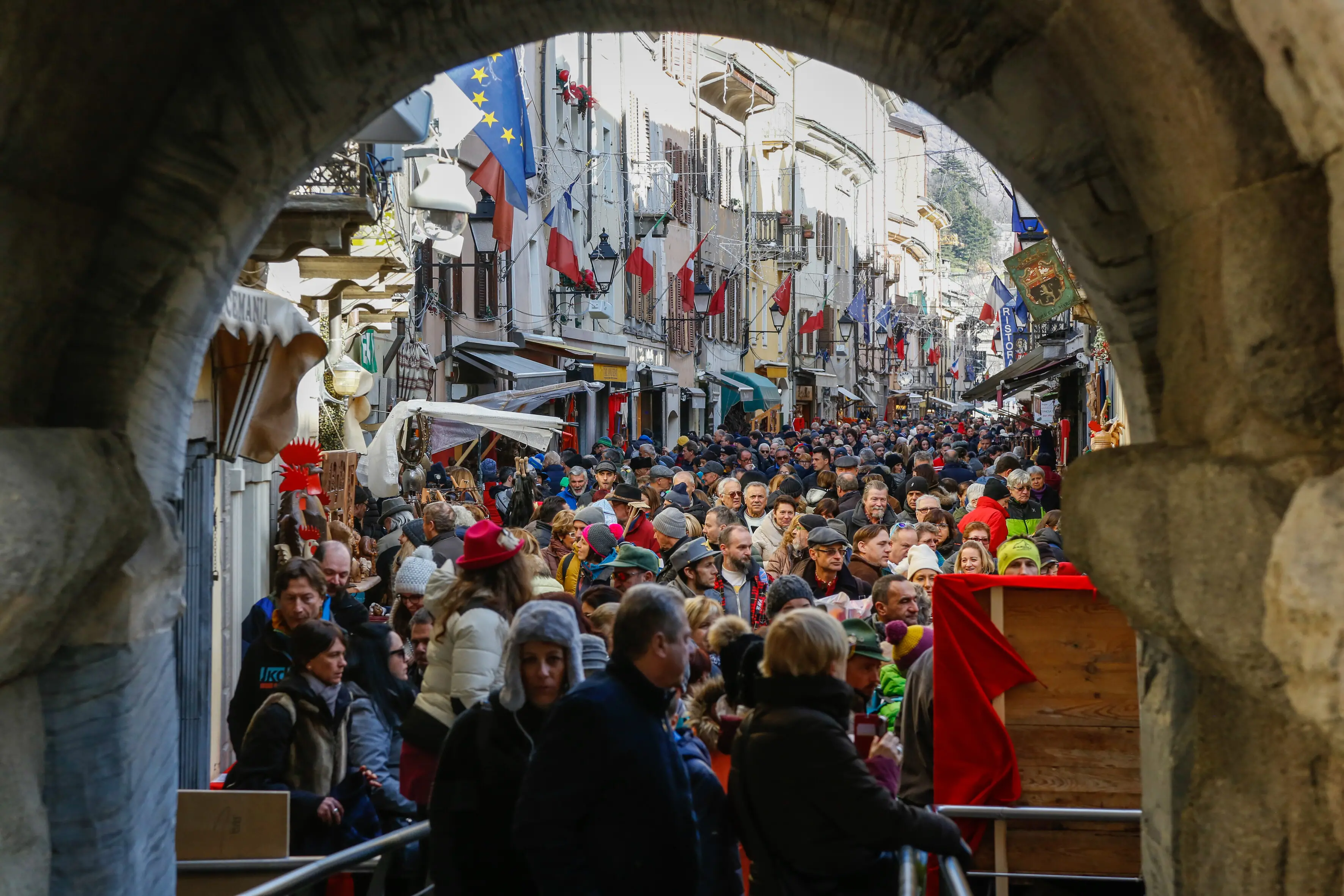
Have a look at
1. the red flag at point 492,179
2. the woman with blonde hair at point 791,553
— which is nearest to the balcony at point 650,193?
the red flag at point 492,179

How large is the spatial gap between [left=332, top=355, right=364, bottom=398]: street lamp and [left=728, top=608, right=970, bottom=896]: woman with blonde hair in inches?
448

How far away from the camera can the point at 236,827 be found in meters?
4.36

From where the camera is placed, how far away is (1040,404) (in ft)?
114

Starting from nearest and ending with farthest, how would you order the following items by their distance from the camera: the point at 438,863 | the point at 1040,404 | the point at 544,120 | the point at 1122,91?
the point at 1122,91 < the point at 438,863 < the point at 544,120 < the point at 1040,404

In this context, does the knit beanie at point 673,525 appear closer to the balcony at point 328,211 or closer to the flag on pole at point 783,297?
the balcony at point 328,211

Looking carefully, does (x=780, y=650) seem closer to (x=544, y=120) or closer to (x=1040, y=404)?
(x=544, y=120)

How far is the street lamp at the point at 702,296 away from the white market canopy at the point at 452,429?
652 inches

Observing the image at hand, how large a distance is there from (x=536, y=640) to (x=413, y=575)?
3.58 meters

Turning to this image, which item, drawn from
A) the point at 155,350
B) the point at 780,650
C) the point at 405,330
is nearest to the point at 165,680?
the point at 155,350

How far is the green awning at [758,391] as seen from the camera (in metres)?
45.1

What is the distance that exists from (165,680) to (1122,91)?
2370 millimetres

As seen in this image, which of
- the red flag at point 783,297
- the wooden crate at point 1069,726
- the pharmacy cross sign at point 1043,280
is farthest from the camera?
the red flag at point 783,297

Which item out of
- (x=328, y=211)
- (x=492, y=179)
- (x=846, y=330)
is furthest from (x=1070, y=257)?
(x=846, y=330)

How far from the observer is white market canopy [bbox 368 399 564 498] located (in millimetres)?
12727
